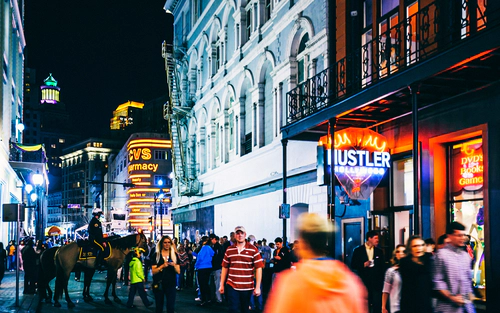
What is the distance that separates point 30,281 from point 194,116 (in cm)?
1899

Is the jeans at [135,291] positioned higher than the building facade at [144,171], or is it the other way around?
the building facade at [144,171]

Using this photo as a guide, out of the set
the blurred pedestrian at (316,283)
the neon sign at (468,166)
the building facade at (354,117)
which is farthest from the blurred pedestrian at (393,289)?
the neon sign at (468,166)

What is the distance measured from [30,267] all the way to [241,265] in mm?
13670

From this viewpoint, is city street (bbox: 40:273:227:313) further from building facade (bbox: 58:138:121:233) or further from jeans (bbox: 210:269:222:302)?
building facade (bbox: 58:138:121:233)

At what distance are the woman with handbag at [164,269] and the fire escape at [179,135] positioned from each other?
2478cm

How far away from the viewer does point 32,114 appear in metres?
190

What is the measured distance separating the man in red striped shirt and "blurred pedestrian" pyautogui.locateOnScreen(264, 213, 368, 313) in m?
6.26

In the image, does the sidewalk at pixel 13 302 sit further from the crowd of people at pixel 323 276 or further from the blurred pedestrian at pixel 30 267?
the crowd of people at pixel 323 276

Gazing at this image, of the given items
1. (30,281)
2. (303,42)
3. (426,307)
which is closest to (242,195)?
(303,42)

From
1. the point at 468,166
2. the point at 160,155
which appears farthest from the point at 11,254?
the point at 160,155

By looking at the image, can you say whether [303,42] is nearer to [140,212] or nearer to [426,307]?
[426,307]

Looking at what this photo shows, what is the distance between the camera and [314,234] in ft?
14.8

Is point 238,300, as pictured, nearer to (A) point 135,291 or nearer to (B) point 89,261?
(A) point 135,291

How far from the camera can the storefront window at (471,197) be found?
43.4ft
